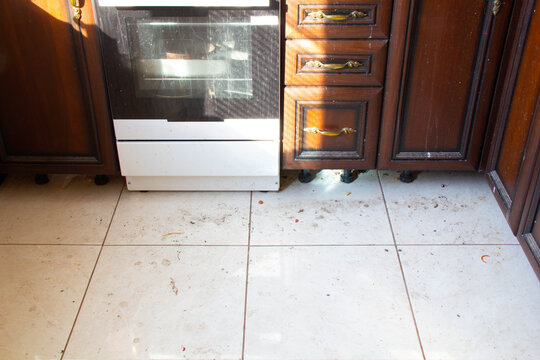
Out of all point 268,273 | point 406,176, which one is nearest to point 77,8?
point 268,273

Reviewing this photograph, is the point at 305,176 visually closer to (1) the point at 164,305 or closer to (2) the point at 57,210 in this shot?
(1) the point at 164,305

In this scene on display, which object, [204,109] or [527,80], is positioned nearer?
[527,80]

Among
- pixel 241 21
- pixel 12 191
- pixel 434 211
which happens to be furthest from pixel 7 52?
pixel 434 211

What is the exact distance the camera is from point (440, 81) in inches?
77.2

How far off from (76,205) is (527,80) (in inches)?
66.6

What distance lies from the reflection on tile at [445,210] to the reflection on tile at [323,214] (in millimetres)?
63

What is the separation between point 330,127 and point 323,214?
1.08 feet

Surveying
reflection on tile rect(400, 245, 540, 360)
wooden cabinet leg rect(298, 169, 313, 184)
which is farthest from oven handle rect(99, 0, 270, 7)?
reflection on tile rect(400, 245, 540, 360)

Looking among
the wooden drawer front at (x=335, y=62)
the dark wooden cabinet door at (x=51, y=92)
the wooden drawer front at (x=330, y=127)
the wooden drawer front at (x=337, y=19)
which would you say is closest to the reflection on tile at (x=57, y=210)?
the dark wooden cabinet door at (x=51, y=92)

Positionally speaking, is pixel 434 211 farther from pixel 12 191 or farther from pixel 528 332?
pixel 12 191

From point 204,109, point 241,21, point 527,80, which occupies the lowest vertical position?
point 204,109

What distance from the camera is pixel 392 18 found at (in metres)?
1.85

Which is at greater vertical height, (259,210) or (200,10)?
(200,10)

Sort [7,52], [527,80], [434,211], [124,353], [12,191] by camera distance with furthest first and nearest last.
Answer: [12,191]
[434,211]
[7,52]
[527,80]
[124,353]
